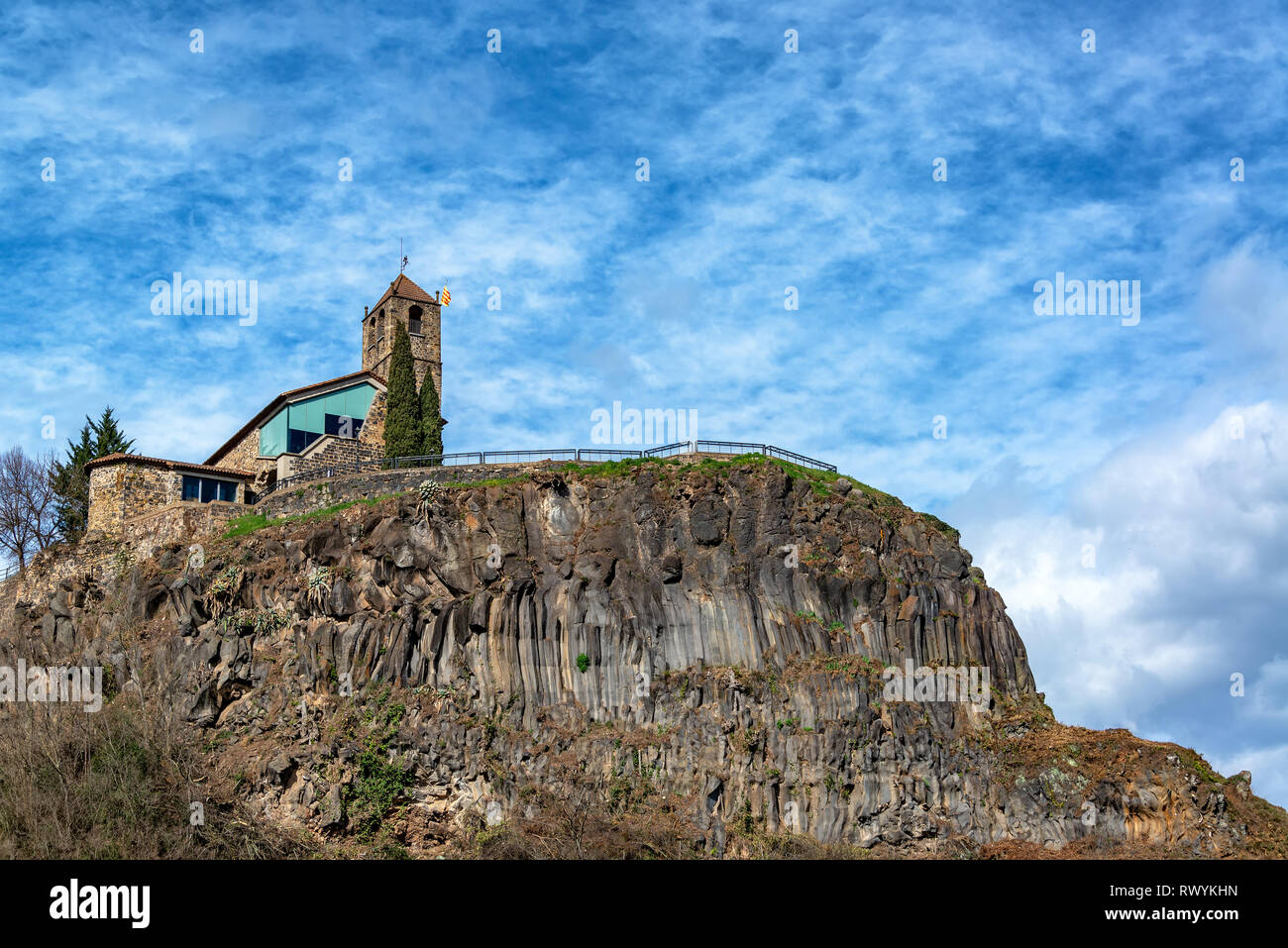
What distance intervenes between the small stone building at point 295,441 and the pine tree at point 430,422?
2352 millimetres

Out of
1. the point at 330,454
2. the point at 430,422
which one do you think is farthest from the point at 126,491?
the point at 430,422

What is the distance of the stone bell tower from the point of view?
71688 mm

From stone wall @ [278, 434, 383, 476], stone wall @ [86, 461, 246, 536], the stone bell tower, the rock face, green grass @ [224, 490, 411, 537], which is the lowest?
the rock face

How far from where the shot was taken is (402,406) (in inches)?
2589

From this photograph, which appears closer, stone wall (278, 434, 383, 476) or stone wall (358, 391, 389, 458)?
stone wall (278, 434, 383, 476)

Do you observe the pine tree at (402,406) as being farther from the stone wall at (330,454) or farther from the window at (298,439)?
the window at (298,439)

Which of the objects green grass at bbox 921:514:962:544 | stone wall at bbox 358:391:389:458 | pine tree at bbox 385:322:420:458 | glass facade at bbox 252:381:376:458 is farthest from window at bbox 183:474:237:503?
green grass at bbox 921:514:962:544

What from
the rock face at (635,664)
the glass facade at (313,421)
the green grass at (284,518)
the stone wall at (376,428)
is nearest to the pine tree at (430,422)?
the stone wall at (376,428)

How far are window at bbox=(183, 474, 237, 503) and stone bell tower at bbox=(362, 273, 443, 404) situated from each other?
12031mm

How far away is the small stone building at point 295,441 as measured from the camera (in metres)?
59.2

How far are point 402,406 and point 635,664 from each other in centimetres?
2301

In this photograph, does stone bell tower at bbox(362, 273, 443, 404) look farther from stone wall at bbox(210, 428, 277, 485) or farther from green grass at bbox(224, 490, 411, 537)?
green grass at bbox(224, 490, 411, 537)
